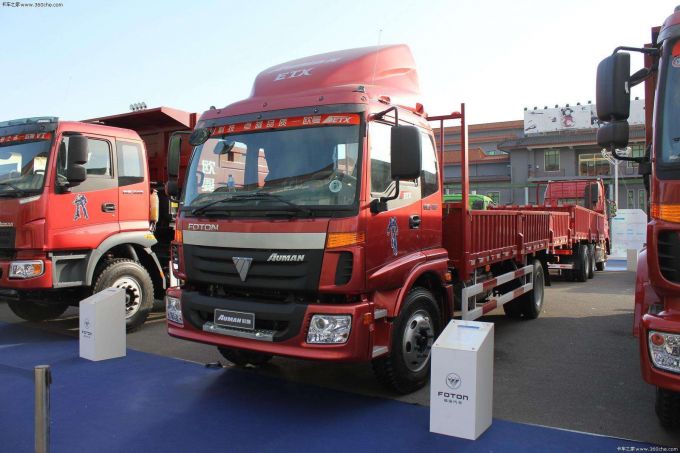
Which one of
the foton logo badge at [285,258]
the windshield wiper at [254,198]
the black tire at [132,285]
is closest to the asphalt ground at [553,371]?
the black tire at [132,285]

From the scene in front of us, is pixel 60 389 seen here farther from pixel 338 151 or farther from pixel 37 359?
pixel 338 151

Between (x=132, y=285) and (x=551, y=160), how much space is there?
1497 inches

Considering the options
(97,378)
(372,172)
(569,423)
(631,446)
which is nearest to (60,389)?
(97,378)

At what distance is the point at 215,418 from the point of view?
4020 mm

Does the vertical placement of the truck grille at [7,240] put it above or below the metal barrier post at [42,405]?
above

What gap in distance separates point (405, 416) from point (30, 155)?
211 inches

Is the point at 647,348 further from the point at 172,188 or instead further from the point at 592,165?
the point at 592,165

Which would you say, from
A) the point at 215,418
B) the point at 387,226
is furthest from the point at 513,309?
the point at 215,418

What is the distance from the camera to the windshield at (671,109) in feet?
10.7

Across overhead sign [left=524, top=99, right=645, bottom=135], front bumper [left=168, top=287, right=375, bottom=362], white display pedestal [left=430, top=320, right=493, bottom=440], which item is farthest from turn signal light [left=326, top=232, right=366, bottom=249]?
overhead sign [left=524, top=99, right=645, bottom=135]

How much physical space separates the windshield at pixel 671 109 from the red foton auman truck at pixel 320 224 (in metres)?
1.58

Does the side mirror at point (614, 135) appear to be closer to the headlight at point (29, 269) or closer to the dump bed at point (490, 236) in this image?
the dump bed at point (490, 236)

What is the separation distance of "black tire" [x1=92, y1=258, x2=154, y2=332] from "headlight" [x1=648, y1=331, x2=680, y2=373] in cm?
588

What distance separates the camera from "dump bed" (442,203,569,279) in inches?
214
